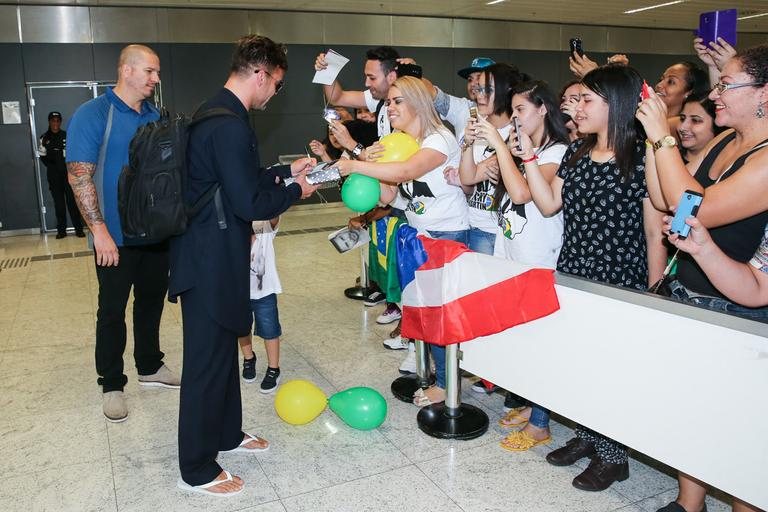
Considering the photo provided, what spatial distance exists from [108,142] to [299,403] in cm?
163

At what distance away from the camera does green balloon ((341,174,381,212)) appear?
9.71 feet

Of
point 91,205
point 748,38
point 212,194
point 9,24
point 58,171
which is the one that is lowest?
point 58,171

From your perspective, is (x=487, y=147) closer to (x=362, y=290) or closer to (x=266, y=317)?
(x=266, y=317)

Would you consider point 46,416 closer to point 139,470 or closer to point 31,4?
point 139,470

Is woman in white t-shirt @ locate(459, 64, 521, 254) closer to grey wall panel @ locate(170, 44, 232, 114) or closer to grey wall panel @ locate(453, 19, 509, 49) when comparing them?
grey wall panel @ locate(170, 44, 232, 114)

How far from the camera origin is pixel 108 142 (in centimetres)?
320

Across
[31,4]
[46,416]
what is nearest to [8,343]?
[46,416]

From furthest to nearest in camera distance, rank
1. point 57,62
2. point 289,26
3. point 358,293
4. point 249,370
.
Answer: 1. point 289,26
2. point 57,62
3. point 358,293
4. point 249,370

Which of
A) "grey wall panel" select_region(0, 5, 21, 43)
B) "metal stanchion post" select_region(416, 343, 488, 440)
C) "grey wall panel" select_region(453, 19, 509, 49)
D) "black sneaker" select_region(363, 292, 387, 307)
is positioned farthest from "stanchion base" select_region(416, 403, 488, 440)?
"grey wall panel" select_region(453, 19, 509, 49)

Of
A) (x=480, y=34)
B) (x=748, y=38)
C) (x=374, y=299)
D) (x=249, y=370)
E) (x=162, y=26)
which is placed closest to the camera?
(x=249, y=370)

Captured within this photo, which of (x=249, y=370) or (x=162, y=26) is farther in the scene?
(x=162, y=26)

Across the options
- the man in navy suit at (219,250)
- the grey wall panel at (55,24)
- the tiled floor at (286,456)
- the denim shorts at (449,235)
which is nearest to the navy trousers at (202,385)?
the man in navy suit at (219,250)

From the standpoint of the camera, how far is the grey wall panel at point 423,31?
1155cm

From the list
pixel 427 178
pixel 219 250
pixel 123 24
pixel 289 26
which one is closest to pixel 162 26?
pixel 123 24
